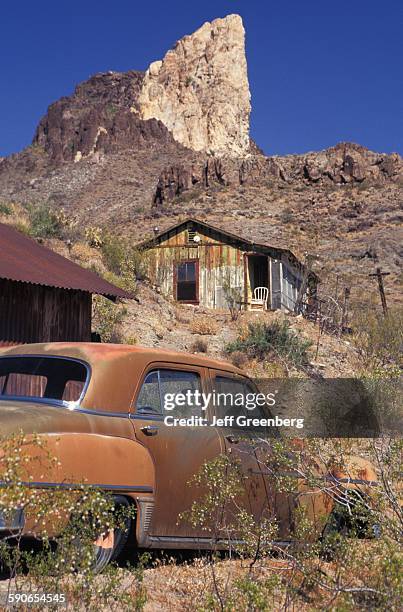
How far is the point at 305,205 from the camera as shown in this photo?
6041 cm

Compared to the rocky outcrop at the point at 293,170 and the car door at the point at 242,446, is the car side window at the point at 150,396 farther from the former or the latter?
the rocky outcrop at the point at 293,170

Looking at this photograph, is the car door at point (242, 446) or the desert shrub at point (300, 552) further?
the car door at point (242, 446)

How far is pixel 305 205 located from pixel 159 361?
57.0m

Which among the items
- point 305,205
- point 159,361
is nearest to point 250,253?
point 159,361

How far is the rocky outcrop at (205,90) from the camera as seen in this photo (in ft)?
334

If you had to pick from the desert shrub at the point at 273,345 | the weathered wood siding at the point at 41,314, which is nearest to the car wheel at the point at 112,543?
the weathered wood siding at the point at 41,314

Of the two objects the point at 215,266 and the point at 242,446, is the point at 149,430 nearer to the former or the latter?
the point at 242,446

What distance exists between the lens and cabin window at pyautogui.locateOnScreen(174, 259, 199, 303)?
30547mm

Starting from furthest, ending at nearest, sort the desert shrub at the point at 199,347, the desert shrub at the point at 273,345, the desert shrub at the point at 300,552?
the desert shrub at the point at 199,347 < the desert shrub at the point at 273,345 < the desert shrub at the point at 300,552

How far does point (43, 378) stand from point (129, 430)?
82 cm

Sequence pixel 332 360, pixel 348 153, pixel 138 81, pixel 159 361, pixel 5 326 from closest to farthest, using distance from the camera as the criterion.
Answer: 1. pixel 159 361
2. pixel 5 326
3. pixel 332 360
4. pixel 348 153
5. pixel 138 81

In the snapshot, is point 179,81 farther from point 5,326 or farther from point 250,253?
point 5,326

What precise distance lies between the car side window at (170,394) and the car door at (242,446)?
24 cm

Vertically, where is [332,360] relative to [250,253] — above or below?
below
